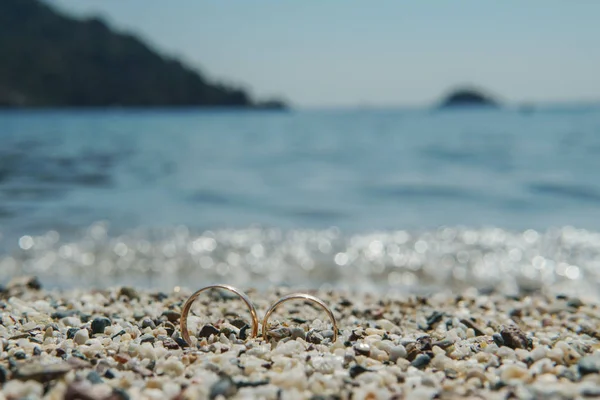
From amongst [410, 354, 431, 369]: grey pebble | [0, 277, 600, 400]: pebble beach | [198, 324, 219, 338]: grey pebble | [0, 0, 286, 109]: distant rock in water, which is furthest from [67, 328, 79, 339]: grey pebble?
[0, 0, 286, 109]: distant rock in water

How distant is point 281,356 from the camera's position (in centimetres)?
325

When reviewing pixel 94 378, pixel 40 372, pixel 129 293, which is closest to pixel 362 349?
pixel 94 378

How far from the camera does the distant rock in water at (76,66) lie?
99812 millimetres

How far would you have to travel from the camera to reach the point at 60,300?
5.29m

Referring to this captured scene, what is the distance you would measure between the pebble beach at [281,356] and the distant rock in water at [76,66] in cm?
10214

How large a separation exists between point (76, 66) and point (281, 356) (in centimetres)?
11437

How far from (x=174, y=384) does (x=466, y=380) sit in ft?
4.62

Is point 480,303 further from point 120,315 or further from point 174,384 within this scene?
point 174,384

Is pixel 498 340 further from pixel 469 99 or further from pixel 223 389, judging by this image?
pixel 469 99

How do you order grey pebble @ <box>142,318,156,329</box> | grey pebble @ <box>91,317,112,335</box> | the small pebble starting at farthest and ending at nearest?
grey pebble @ <box>142,318,156,329</box>, grey pebble @ <box>91,317,112,335</box>, the small pebble

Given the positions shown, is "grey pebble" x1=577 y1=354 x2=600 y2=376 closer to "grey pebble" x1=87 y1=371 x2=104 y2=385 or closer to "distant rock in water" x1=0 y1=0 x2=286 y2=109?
"grey pebble" x1=87 y1=371 x2=104 y2=385

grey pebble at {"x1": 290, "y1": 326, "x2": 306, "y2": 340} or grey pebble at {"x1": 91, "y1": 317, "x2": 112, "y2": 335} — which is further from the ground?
grey pebble at {"x1": 290, "y1": 326, "x2": 306, "y2": 340}

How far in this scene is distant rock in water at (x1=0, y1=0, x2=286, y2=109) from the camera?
327 ft

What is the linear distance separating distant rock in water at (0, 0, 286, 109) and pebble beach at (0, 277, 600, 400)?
335 feet
